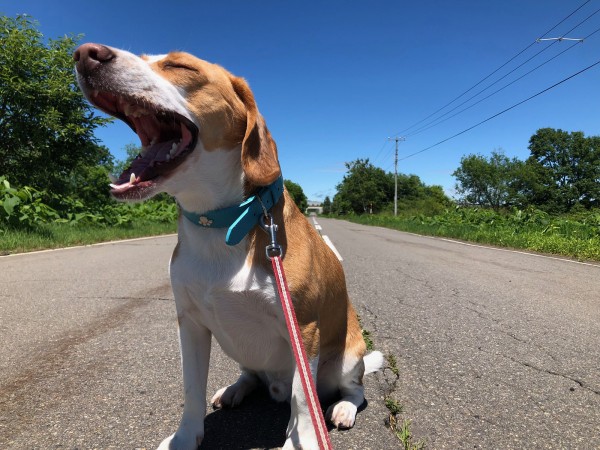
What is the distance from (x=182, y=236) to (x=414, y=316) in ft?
10.6

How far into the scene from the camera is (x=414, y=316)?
4.57 metres

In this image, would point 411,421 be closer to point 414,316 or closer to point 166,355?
point 166,355

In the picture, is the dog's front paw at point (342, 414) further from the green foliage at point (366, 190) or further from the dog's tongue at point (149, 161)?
the green foliage at point (366, 190)

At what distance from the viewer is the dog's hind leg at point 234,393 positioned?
2410 millimetres

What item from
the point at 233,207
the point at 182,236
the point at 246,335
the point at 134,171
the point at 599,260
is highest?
the point at 134,171

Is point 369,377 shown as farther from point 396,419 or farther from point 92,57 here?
point 92,57

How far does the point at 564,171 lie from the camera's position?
2813 inches

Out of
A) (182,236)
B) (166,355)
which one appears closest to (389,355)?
(166,355)

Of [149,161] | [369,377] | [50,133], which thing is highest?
[50,133]

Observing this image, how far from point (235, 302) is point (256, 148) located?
71 centimetres

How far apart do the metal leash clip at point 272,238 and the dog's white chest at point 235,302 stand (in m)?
0.12

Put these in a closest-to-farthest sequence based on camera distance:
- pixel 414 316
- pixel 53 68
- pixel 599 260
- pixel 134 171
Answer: pixel 134 171 → pixel 414 316 → pixel 599 260 → pixel 53 68

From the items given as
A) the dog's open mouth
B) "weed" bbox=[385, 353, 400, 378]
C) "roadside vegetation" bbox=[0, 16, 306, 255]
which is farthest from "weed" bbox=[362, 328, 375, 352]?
"roadside vegetation" bbox=[0, 16, 306, 255]

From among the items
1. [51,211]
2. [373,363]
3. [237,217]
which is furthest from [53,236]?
[237,217]
